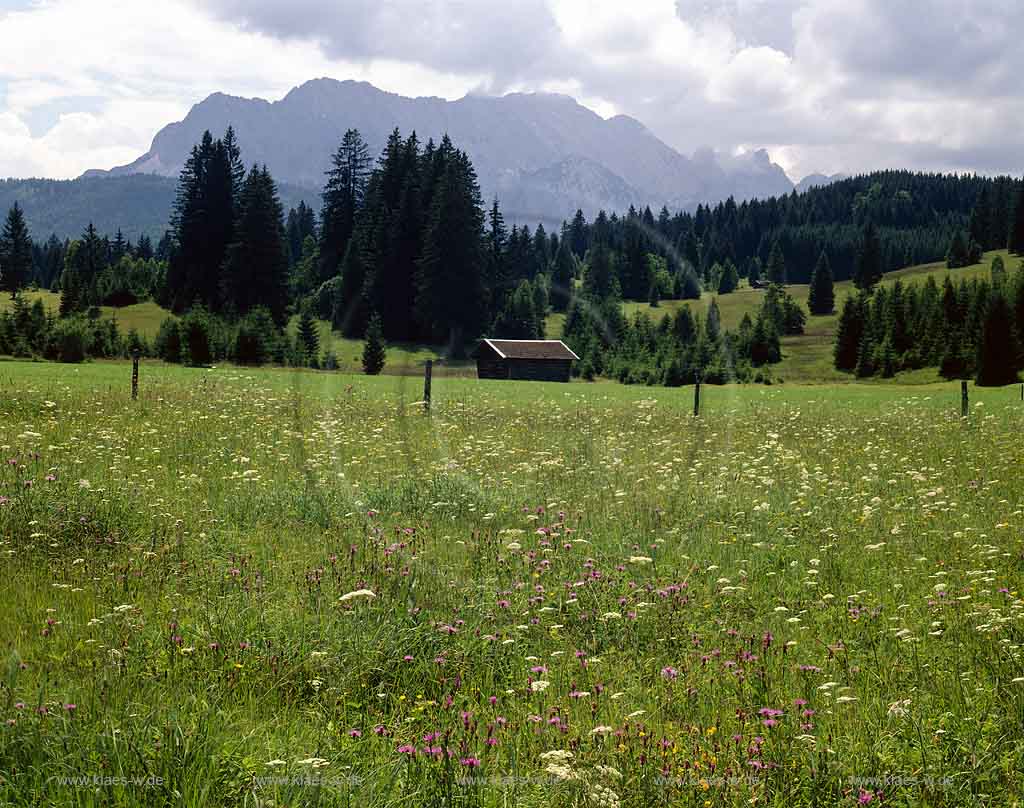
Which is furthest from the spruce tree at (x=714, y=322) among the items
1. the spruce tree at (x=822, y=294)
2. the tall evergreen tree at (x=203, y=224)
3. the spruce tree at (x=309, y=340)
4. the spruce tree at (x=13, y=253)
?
the spruce tree at (x=13, y=253)

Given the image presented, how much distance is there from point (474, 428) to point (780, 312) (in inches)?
5324

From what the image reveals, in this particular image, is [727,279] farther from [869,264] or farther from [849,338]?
[849,338]

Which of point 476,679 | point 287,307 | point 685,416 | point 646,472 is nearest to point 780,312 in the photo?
point 287,307

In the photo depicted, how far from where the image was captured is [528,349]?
8538 cm

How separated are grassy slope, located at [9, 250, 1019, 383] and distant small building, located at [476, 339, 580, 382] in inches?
107

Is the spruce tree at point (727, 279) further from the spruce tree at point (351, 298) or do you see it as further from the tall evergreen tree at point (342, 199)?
the spruce tree at point (351, 298)

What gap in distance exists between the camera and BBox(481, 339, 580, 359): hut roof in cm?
8412

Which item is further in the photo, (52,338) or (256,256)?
(256,256)

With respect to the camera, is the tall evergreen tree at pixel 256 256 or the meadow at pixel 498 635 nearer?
the meadow at pixel 498 635

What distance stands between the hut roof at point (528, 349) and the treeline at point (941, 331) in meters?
Result: 39.1

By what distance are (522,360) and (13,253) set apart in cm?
10574

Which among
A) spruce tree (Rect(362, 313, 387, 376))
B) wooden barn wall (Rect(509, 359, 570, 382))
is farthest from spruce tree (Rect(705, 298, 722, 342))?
spruce tree (Rect(362, 313, 387, 376))

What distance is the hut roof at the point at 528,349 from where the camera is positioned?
8412 centimetres

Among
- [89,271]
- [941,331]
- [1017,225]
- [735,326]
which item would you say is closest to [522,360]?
[941,331]
